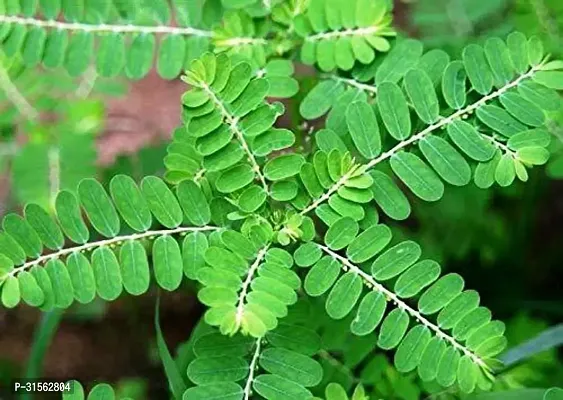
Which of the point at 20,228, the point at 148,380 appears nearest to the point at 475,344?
the point at 20,228

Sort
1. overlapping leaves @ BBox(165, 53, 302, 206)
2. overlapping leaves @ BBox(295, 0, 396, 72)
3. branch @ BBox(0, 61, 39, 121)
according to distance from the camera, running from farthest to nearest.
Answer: branch @ BBox(0, 61, 39, 121) → overlapping leaves @ BBox(295, 0, 396, 72) → overlapping leaves @ BBox(165, 53, 302, 206)

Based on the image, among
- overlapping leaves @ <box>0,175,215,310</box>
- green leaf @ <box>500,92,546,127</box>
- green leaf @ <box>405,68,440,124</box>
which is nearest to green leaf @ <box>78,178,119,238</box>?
overlapping leaves @ <box>0,175,215,310</box>

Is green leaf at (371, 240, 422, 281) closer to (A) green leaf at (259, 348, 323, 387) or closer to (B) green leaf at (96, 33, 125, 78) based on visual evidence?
(A) green leaf at (259, 348, 323, 387)

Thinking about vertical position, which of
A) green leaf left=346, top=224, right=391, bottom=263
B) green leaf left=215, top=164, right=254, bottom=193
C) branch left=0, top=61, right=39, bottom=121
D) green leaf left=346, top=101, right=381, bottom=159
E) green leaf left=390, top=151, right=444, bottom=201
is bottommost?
green leaf left=346, top=224, right=391, bottom=263

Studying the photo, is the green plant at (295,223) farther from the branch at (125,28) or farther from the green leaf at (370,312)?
the branch at (125,28)

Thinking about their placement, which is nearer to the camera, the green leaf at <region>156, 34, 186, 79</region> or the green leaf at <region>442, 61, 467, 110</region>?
the green leaf at <region>442, 61, 467, 110</region>

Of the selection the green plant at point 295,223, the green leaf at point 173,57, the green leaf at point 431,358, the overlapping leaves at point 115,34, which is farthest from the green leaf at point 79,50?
the green leaf at point 431,358
